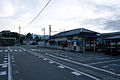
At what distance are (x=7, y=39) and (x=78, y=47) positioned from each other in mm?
51594

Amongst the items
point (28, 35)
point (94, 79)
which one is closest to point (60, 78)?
point (94, 79)

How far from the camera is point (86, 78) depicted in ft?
21.4

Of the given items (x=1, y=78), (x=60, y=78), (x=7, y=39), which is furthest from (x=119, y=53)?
(x=7, y=39)

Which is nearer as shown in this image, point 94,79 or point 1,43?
point 94,79

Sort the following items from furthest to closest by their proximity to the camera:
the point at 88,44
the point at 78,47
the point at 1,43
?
1. the point at 1,43
2. the point at 88,44
3. the point at 78,47

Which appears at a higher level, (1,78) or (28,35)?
(28,35)

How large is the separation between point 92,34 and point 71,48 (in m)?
5.98

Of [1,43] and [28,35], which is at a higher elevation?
[28,35]

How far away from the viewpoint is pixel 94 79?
20.9 feet

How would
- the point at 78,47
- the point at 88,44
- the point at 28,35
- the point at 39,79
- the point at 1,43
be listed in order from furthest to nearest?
the point at 28,35 < the point at 1,43 < the point at 88,44 < the point at 78,47 < the point at 39,79

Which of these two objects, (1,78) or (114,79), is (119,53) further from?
(1,78)

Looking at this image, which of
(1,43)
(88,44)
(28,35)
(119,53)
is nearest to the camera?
(119,53)

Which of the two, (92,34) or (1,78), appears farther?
(92,34)

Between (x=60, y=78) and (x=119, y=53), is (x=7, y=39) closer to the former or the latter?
(x=119, y=53)
